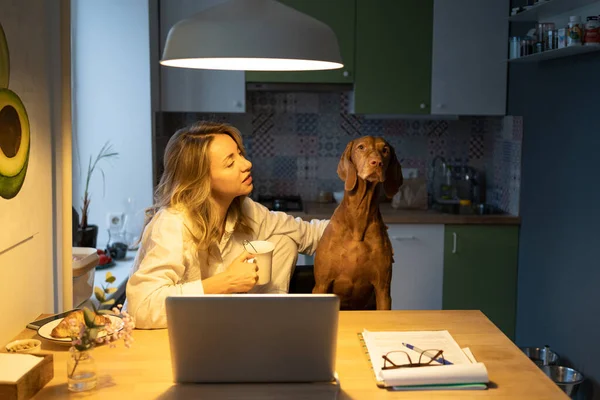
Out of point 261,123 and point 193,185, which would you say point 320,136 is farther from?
point 193,185

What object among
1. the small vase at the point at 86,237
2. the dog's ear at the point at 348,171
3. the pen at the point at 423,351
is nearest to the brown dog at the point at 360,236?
the dog's ear at the point at 348,171

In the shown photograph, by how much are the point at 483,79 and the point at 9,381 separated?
3311 mm

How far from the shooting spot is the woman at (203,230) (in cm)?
198

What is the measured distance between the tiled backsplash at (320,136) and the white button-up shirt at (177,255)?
2005 mm

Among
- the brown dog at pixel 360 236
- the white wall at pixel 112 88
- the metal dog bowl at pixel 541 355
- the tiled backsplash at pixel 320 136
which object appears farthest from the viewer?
the tiled backsplash at pixel 320 136

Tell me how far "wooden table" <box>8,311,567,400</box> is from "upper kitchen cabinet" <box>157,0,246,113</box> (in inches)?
93.8

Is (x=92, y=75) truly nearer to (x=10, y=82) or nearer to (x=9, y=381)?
(x=10, y=82)

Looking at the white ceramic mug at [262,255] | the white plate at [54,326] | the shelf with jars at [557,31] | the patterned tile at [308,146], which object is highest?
the shelf with jars at [557,31]

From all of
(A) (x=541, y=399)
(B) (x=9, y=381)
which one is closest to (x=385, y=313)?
(A) (x=541, y=399)

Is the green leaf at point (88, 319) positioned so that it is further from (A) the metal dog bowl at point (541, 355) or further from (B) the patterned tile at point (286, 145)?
(B) the patterned tile at point (286, 145)

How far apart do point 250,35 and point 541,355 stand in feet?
8.39

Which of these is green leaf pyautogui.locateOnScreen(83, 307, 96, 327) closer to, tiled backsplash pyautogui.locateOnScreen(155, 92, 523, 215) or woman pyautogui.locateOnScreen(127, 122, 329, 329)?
woman pyautogui.locateOnScreen(127, 122, 329, 329)

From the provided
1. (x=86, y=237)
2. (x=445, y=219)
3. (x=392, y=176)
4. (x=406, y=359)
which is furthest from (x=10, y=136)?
(x=445, y=219)

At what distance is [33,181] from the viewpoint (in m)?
1.97
